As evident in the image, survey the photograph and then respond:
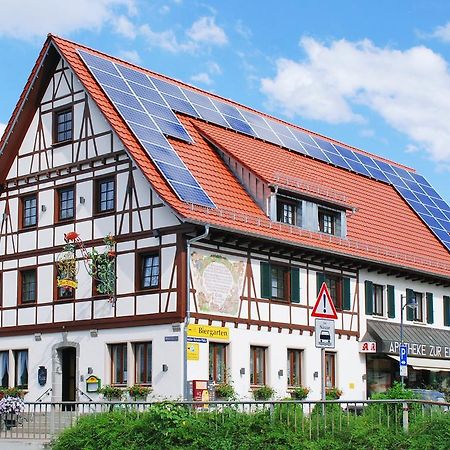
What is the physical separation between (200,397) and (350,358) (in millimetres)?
8852

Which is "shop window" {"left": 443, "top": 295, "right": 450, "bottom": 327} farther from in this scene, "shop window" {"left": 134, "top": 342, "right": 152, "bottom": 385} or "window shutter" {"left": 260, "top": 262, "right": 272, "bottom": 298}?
"shop window" {"left": 134, "top": 342, "right": 152, "bottom": 385}

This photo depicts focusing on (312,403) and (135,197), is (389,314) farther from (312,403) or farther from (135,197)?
(312,403)

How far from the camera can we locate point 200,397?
29.1 metres

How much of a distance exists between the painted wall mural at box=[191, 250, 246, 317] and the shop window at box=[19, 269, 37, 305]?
7580 mm

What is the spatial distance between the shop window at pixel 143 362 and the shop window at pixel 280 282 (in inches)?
174

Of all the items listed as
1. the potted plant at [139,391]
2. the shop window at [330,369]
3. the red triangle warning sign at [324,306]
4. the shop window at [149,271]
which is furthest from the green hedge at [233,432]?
the shop window at [330,369]

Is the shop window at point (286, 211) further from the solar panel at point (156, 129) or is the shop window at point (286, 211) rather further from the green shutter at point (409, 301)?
the green shutter at point (409, 301)

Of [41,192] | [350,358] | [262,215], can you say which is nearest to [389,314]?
[350,358]

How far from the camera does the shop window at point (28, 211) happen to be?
35438 mm

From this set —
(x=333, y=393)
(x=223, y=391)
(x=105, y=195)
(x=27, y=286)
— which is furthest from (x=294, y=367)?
(x=27, y=286)

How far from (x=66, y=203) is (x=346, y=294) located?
10.9m

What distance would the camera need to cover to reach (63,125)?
34750 mm

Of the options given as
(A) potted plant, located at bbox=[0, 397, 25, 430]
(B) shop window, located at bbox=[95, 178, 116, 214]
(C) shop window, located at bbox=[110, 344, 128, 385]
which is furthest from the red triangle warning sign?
(B) shop window, located at bbox=[95, 178, 116, 214]

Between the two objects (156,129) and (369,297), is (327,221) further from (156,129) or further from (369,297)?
(156,129)
